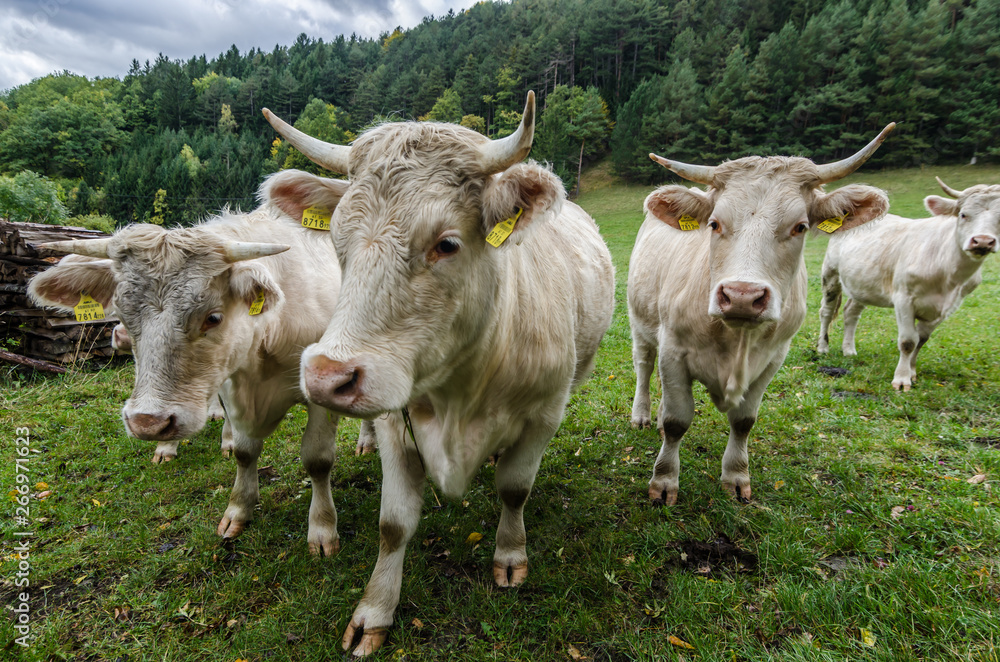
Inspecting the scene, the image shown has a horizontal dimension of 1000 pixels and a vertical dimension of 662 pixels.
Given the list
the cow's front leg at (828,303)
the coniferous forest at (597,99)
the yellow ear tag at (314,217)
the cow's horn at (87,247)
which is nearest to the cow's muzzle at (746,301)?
the yellow ear tag at (314,217)

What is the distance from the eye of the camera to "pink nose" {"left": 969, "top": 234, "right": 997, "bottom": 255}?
19.2ft

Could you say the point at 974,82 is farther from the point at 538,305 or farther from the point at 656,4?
the point at 538,305

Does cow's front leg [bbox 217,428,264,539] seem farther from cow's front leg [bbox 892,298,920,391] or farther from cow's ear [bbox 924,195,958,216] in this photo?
cow's ear [bbox 924,195,958,216]

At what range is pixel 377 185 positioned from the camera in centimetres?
191

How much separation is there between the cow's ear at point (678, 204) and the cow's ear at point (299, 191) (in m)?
2.29

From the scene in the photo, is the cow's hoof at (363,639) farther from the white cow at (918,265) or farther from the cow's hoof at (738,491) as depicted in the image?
the white cow at (918,265)

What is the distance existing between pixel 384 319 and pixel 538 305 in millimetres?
1097

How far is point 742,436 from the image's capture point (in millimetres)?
3852

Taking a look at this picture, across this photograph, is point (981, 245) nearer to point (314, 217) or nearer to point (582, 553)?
point (582, 553)

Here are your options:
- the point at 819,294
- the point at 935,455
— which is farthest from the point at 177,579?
the point at 819,294

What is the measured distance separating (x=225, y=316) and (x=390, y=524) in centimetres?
167

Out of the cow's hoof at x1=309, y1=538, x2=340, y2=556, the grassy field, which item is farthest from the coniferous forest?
the cow's hoof at x1=309, y1=538, x2=340, y2=556

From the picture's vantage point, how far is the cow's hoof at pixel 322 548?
3.35 m

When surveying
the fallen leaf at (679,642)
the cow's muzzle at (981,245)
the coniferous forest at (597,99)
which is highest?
the coniferous forest at (597,99)
